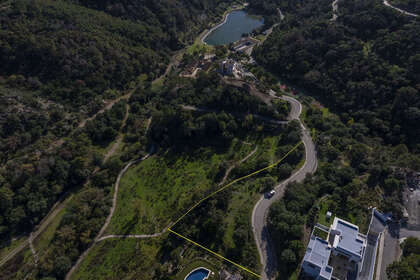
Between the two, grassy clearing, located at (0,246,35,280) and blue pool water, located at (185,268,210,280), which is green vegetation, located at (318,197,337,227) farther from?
grassy clearing, located at (0,246,35,280)

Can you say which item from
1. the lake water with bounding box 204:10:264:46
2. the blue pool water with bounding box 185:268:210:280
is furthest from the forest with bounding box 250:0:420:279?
the lake water with bounding box 204:10:264:46

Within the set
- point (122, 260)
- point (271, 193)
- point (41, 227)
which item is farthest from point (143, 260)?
point (271, 193)

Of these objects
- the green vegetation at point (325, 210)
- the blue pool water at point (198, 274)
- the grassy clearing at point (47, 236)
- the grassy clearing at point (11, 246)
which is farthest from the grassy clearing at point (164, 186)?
the green vegetation at point (325, 210)

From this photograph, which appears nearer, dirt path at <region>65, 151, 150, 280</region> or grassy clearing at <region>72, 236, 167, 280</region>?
grassy clearing at <region>72, 236, 167, 280</region>

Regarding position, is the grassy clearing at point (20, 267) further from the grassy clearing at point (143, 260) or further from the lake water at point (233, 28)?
the lake water at point (233, 28)

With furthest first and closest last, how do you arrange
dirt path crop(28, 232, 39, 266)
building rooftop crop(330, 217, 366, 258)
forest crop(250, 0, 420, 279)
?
dirt path crop(28, 232, 39, 266)
forest crop(250, 0, 420, 279)
building rooftop crop(330, 217, 366, 258)

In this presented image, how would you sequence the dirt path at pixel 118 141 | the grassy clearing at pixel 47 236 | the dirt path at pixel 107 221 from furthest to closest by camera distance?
the dirt path at pixel 118 141 → the grassy clearing at pixel 47 236 → the dirt path at pixel 107 221

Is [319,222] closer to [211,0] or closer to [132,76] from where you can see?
[132,76]
